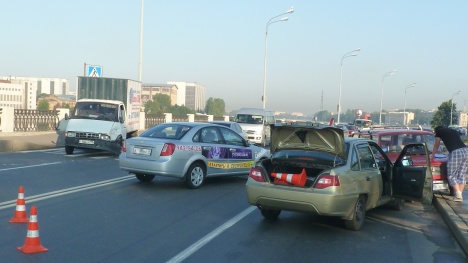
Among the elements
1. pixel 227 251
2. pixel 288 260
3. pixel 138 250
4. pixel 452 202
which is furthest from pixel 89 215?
pixel 452 202

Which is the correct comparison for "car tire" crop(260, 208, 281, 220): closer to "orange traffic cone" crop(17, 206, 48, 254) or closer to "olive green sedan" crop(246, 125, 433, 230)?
"olive green sedan" crop(246, 125, 433, 230)

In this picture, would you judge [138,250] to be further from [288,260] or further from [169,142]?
[169,142]

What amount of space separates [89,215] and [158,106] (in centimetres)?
6910

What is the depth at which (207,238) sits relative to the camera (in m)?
7.04

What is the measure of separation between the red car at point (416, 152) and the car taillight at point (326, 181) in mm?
4126

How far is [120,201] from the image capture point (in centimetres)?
968

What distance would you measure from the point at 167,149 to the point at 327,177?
459 centimetres

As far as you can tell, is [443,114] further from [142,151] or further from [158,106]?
[142,151]

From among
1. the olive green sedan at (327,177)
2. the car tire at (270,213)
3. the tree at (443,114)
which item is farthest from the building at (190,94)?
the car tire at (270,213)

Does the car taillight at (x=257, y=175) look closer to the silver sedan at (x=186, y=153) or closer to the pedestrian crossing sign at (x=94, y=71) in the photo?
the silver sedan at (x=186, y=153)

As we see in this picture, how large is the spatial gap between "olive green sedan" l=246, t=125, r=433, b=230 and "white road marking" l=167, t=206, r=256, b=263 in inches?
20.5

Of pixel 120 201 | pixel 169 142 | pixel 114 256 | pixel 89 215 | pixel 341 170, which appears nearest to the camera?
pixel 114 256

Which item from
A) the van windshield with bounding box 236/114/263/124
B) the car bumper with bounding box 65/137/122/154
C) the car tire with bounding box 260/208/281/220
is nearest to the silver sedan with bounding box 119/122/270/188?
the car tire with bounding box 260/208/281/220

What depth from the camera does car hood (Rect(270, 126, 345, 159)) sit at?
7848mm
